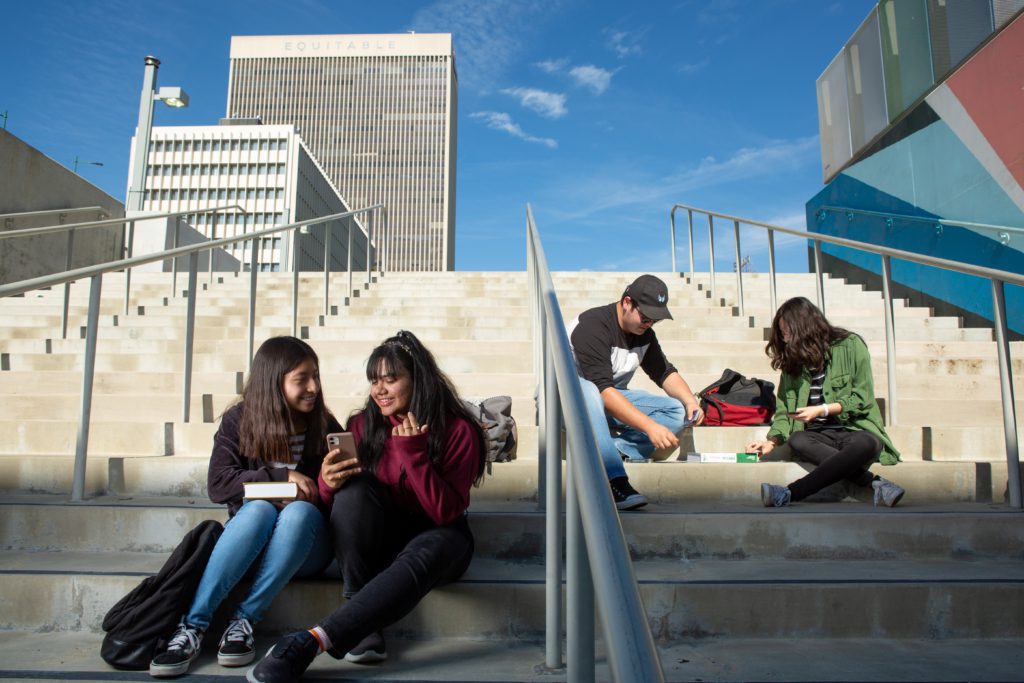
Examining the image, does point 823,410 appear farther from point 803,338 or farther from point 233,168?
point 233,168

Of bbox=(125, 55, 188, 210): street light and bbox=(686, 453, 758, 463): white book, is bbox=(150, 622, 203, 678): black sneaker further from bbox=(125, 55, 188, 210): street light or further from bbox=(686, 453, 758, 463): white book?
bbox=(125, 55, 188, 210): street light

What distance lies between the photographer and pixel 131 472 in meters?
2.55

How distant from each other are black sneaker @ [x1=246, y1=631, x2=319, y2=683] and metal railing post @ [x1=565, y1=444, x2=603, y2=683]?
67 centimetres

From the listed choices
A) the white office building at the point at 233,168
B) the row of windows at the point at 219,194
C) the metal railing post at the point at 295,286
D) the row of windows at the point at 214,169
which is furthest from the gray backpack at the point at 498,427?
the row of windows at the point at 214,169

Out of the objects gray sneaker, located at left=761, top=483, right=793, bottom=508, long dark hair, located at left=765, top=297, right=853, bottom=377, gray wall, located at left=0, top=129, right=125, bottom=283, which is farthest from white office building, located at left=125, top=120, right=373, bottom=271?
gray sneaker, located at left=761, top=483, right=793, bottom=508

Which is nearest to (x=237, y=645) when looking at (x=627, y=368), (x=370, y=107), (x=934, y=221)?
(x=627, y=368)

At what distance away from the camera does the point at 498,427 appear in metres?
2.67

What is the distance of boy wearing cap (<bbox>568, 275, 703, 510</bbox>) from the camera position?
2645 mm

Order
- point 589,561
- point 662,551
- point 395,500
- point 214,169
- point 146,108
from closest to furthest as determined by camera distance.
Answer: point 589,561 → point 395,500 → point 662,551 → point 146,108 → point 214,169

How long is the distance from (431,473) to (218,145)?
6953 cm

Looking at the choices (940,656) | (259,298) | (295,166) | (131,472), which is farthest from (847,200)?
(295,166)

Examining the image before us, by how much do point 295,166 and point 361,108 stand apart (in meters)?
44.2

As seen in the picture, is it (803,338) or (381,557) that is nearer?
(381,557)

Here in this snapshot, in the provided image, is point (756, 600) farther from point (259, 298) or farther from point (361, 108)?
point (361, 108)
